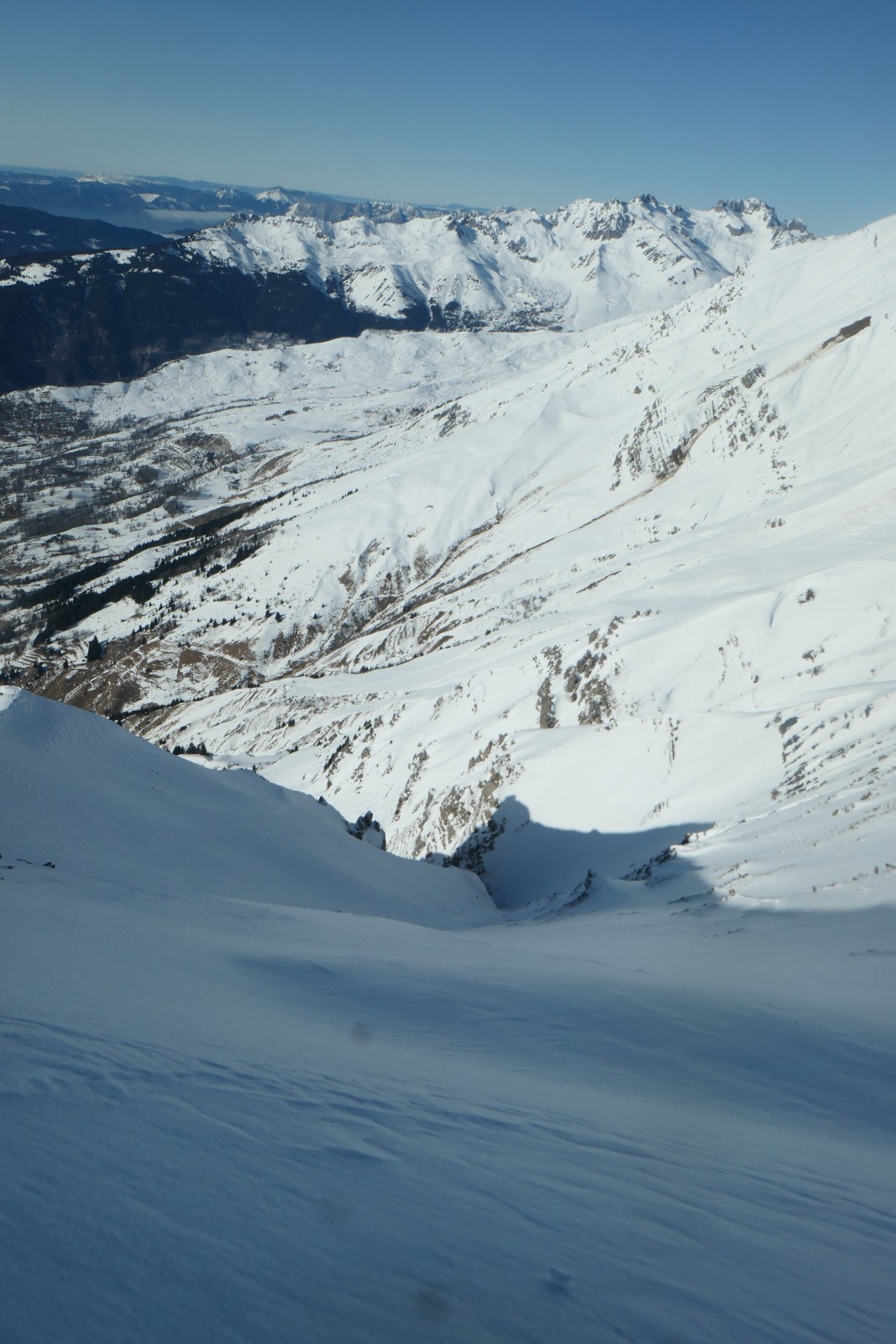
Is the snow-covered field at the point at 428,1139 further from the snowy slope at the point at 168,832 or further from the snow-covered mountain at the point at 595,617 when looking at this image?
the snow-covered mountain at the point at 595,617

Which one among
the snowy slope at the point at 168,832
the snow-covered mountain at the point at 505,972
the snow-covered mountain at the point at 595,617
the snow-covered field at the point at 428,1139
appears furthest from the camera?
the snow-covered mountain at the point at 595,617

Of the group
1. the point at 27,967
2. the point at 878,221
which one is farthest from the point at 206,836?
the point at 878,221

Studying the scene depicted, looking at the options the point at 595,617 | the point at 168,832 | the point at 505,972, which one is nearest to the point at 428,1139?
the point at 505,972

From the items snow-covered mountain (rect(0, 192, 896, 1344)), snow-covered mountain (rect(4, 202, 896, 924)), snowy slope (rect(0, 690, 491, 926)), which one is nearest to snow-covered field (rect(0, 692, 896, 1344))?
snow-covered mountain (rect(0, 192, 896, 1344))

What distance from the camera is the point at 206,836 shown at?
18.3 meters

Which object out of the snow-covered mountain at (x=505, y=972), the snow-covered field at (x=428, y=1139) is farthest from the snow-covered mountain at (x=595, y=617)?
the snow-covered field at (x=428, y=1139)

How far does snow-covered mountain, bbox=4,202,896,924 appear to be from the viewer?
2383cm

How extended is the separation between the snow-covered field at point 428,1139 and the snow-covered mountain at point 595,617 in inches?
263

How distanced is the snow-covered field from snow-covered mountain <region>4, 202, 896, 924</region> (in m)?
6.68

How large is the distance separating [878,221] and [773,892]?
99.9 m

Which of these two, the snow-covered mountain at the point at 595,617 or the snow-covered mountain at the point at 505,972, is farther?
the snow-covered mountain at the point at 595,617

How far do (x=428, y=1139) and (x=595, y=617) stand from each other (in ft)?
121

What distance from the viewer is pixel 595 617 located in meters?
40.2

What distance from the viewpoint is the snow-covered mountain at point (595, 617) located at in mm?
23828
